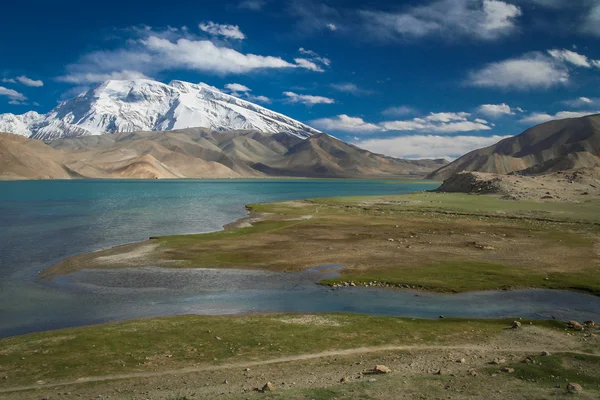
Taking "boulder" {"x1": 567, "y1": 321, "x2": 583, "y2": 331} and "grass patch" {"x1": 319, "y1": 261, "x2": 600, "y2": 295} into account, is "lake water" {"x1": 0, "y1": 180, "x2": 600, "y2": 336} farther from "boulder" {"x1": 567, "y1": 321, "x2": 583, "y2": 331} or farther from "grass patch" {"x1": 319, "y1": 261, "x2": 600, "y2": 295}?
"boulder" {"x1": 567, "y1": 321, "x2": 583, "y2": 331}

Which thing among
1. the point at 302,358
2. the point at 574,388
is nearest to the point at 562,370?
the point at 574,388

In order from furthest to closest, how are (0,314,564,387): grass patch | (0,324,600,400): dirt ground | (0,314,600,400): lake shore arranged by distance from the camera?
(0,314,564,387): grass patch < (0,314,600,400): lake shore < (0,324,600,400): dirt ground

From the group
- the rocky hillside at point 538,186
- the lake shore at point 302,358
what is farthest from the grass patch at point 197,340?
the rocky hillside at point 538,186

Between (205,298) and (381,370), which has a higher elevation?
(381,370)

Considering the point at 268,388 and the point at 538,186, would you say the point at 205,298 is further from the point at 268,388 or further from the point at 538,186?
the point at 538,186

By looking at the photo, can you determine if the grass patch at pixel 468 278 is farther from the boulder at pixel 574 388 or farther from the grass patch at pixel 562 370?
the boulder at pixel 574 388

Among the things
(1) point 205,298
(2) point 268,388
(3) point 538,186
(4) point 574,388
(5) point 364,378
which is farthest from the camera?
(3) point 538,186

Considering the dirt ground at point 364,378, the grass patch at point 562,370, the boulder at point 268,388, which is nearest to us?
the dirt ground at point 364,378

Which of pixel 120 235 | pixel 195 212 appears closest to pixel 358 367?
pixel 120 235

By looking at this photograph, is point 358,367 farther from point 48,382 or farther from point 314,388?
point 48,382

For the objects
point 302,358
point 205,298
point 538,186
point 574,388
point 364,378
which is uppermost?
point 538,186

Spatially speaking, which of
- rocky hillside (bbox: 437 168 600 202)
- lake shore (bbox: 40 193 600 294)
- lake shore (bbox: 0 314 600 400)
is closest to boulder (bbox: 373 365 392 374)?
lake shore (bbox: 0 314 600 400)

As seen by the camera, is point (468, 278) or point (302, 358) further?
point (468, 278)

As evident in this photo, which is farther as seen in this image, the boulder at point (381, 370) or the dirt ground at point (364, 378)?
the boulder at point (381, 370)
